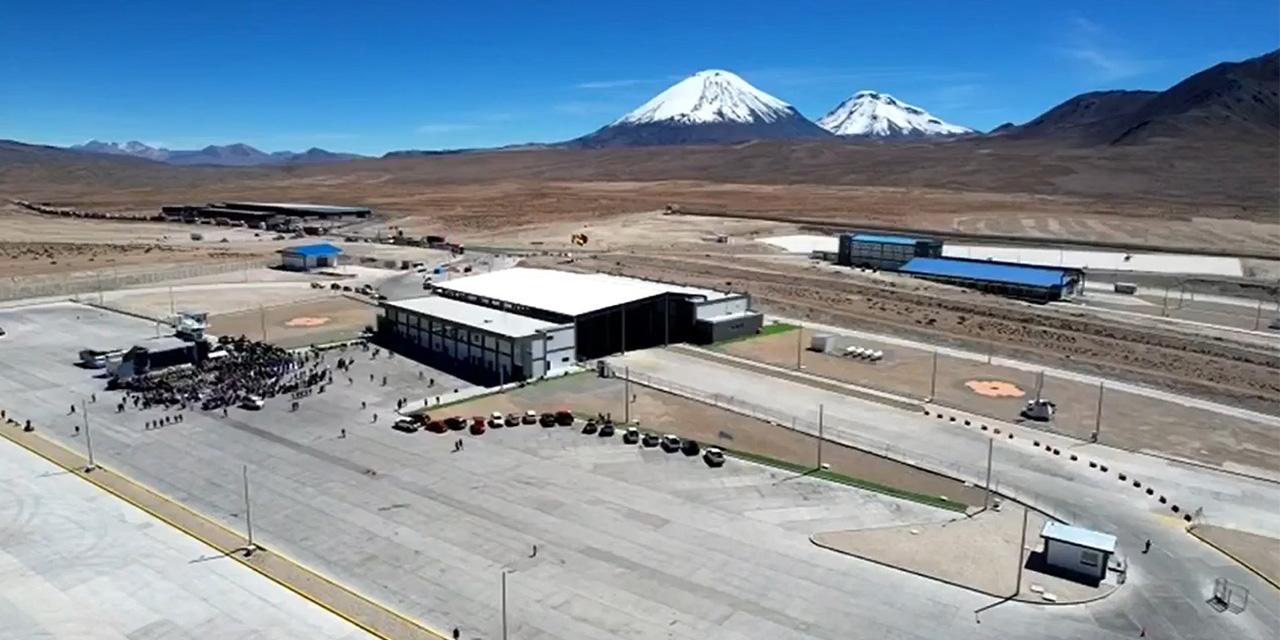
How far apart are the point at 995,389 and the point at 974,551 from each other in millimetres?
25909

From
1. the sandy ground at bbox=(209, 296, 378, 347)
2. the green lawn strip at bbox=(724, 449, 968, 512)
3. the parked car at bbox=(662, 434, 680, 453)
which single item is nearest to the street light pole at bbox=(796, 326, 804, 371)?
the green lawn strip at bbox=(724, 449, 968, 512)

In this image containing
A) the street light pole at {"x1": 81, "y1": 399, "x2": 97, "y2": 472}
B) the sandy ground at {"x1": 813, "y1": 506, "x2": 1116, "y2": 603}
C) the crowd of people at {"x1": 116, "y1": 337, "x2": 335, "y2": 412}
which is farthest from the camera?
the crowd of people at {"x1": 116, "y1": 337, "x2": 335, "y2": 412}

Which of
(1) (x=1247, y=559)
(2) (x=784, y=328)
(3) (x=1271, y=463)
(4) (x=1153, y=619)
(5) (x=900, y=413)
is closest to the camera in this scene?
(4) (x=1153, y=619)

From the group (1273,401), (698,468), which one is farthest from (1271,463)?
(698,468)

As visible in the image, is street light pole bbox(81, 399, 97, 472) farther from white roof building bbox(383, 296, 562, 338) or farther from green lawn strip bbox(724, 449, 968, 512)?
green lawn strip bbox(724, 449, 968, 512)

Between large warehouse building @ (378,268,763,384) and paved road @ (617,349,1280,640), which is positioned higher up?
large warehouse building @ (378,268,763,384)

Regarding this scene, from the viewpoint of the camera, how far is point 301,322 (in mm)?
76188

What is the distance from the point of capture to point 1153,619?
3009 centimetres

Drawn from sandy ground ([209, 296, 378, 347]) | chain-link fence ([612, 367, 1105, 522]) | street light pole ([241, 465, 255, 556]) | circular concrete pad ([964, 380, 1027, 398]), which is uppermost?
sandy ground ([209, 296, 378, 347])

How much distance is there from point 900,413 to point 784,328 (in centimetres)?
2330

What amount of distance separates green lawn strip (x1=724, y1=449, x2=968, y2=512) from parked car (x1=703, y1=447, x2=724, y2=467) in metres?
1.21

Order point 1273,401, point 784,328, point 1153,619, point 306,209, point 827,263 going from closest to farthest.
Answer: point 1153,619 → point 1273,401 → point 784,328 → point 827,263 → point 306,209

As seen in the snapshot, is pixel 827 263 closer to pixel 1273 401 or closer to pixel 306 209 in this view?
pixel 1273 401

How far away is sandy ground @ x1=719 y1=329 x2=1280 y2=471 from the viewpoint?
1877 inches
